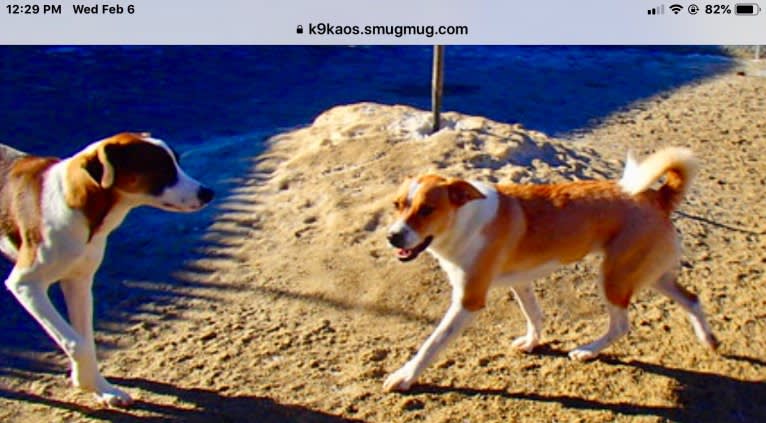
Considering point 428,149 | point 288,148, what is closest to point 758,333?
point 428,149

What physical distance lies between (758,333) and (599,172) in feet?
8.28

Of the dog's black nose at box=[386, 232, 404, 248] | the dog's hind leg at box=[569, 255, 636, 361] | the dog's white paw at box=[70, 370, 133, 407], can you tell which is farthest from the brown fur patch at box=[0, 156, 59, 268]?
the dog's hind leg at box=[569, 255, 636, 361]

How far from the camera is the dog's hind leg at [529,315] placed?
5102mm

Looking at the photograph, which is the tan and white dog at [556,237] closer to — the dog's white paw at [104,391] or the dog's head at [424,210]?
the dog's head at [424,210]

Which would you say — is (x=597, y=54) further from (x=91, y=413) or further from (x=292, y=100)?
(x=91, y=413)

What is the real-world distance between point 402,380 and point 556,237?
0.98m

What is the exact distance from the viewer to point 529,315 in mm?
5105

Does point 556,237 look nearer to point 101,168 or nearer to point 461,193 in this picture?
point 461,193

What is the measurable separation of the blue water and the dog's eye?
4960 millimetres

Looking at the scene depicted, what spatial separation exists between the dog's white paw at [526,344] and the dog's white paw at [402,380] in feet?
2.37

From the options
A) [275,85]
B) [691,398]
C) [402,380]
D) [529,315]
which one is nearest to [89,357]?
[402,380]

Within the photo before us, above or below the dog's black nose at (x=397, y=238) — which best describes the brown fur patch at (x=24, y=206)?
above

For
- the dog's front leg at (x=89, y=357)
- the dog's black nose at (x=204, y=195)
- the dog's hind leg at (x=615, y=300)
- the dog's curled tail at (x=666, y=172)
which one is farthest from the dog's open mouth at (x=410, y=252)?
the dog's front leg at (x=89, y=357)

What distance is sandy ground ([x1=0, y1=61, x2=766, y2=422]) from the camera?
15.3 ft
